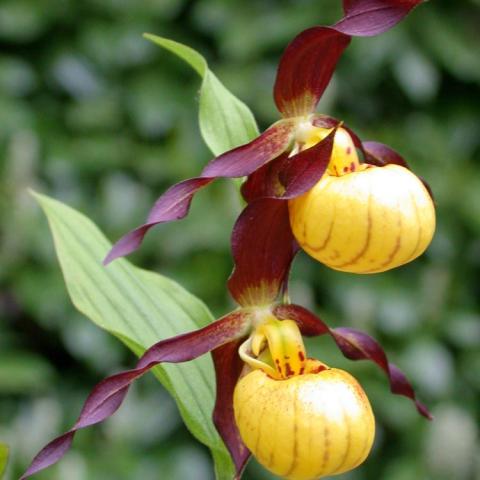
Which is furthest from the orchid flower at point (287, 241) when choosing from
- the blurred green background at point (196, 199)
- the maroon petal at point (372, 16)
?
the blurred green background at point (196, 199)

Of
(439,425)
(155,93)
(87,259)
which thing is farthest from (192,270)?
(87,259)

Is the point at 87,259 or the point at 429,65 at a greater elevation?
the point at 87,259

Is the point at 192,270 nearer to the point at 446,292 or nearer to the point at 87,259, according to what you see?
the point at 446,292

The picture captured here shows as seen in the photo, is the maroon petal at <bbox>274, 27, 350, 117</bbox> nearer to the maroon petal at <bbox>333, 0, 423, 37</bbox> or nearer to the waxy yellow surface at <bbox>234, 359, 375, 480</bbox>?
the maroon petal at <bbox>333, 0, 423, 37</bbox>

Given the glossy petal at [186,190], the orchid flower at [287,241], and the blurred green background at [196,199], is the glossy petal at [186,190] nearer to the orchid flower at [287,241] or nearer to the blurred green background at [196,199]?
the orchid flower at [287,241]

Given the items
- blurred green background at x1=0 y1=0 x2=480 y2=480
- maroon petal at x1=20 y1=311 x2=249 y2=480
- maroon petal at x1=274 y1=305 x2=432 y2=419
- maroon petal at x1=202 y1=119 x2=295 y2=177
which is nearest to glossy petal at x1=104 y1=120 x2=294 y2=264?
maroon petal at x1=202 y1=119 x2=295 y2=177

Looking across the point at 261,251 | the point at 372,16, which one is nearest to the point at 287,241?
the point at 261,251

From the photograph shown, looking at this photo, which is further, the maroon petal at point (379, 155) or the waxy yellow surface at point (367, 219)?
the maroon petal at point (379, 155)
